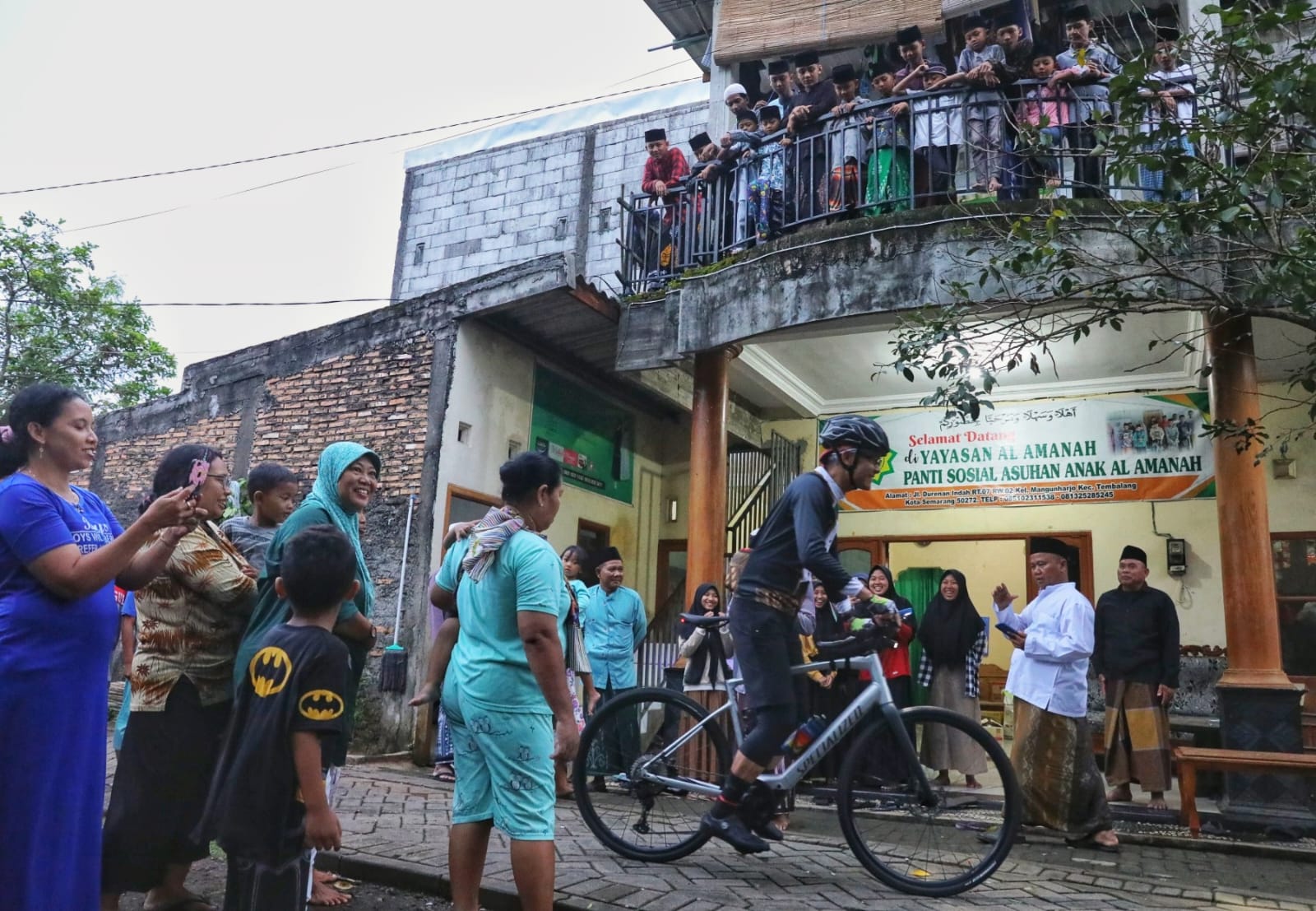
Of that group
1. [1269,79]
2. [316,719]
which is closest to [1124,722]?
[1269,79]

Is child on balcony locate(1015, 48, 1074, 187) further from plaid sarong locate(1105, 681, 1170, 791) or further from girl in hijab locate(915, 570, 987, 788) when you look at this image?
plaid sarong locate(1105, 681, 1170, 791)

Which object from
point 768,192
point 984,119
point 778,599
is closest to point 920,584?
point 768,192

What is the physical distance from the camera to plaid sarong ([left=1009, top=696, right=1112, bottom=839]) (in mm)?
5387

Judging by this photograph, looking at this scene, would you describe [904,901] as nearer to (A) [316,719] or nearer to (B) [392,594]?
(A) [316,719]

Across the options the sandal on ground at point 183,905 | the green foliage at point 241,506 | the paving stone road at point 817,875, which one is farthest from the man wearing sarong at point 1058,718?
the green foliage at point 241,506

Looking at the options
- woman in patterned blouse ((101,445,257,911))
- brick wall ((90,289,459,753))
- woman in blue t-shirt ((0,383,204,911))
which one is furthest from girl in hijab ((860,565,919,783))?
woman in blue t-shirt ((0,383,204,911))

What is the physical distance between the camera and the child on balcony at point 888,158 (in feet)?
25.9

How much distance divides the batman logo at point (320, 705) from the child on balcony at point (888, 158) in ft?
21.4

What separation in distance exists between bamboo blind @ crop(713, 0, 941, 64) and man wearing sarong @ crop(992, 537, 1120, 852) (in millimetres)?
6689

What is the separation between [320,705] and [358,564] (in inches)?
42.4

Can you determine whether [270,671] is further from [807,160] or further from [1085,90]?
[1085,90]

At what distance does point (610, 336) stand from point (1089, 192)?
473cm

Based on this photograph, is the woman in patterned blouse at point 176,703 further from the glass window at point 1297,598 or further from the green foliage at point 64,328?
the green foliage at point 64,328

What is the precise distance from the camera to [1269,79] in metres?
4.14
